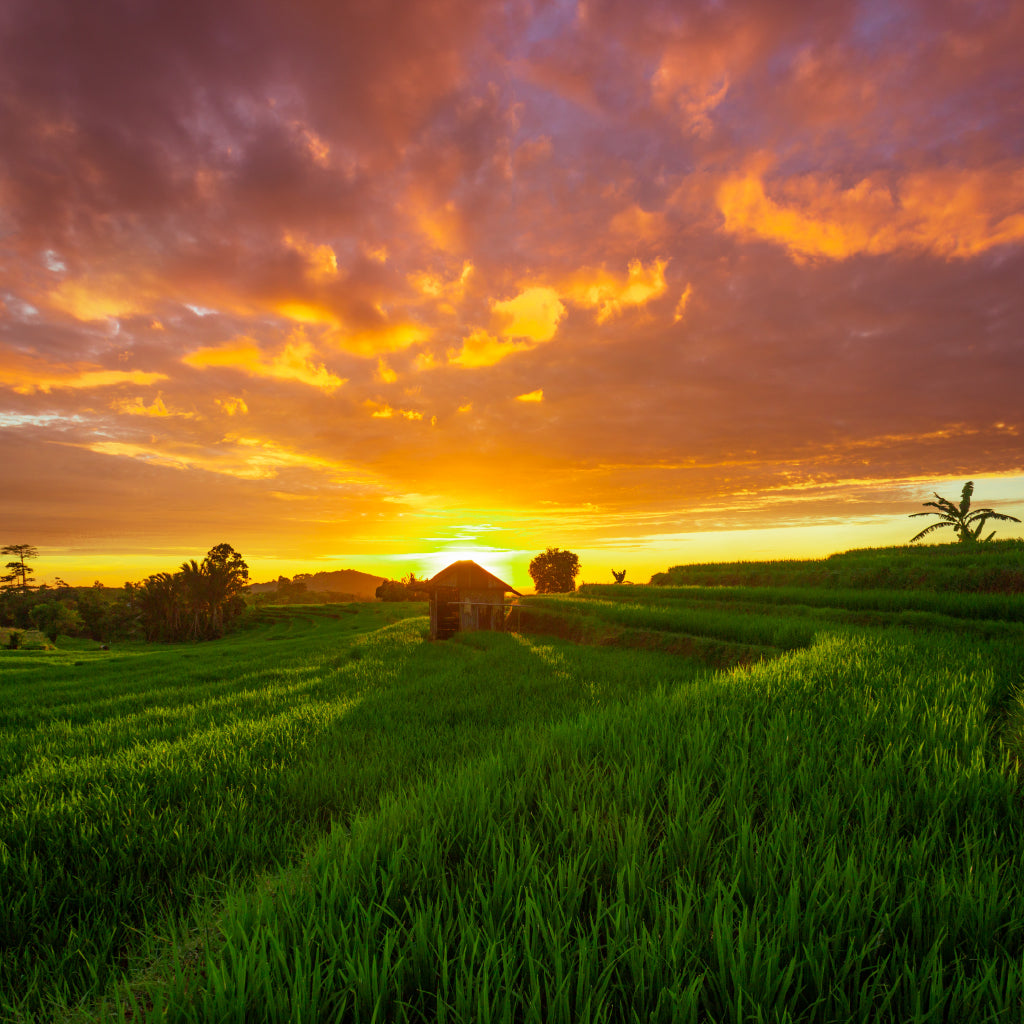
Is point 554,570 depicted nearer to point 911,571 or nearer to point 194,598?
point 194,598

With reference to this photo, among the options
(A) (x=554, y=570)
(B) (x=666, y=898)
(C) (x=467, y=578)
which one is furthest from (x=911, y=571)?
(A) (x=554, y=570)

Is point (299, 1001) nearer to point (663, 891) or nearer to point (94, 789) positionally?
point (663, 891)

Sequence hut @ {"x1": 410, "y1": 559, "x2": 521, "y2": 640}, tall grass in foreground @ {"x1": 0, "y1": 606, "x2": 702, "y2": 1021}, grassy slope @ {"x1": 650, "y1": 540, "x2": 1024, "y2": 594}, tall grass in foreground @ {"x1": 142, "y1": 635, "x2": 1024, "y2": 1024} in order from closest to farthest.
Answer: tall grass in foreground @ {"x1": 142, "y1": 635, "x2": 1024, "y2": 1024}, tall grass in foreground @ {"x1": 0, "y1": 606, "x2": 702, "y2": 1021}, grassy slope @ {"x1": 650, "y1": 540, "x2": 1024, "y2": 594}, hut @ {"x1": 410, "y1": 559, "x2": 521, "y2": 640}

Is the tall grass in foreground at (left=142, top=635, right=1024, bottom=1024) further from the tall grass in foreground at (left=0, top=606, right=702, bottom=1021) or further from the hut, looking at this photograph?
the hut

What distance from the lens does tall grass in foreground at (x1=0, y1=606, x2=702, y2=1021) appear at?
10.6ft

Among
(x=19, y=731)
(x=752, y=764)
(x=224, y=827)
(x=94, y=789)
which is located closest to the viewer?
(x=752, y=764)

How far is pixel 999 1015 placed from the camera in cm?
163

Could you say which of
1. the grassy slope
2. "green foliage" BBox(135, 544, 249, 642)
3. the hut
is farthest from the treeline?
A: the grassy slope

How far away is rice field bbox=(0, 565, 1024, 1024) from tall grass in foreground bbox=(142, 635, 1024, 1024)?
0.06 ft

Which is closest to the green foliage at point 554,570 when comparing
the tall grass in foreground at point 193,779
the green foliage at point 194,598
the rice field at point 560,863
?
the green foliage at point 194,598

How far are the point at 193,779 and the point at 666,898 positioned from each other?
564 centimetres

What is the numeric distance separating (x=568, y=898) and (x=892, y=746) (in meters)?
3.20

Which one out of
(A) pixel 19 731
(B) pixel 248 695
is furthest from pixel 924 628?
(A) pixel 19 731

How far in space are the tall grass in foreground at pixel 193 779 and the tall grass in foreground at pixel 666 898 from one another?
108 centimetres
